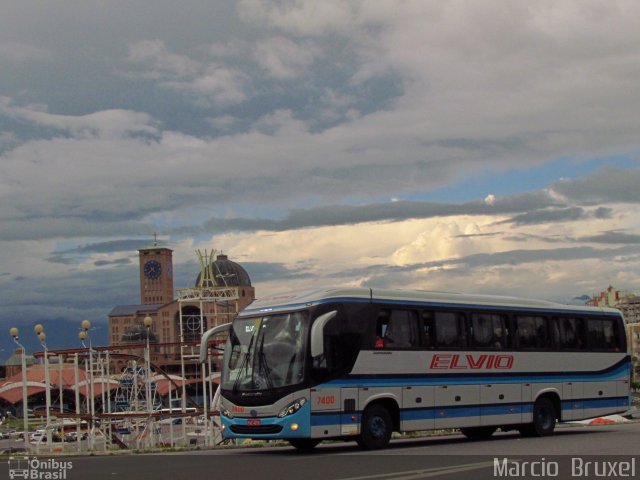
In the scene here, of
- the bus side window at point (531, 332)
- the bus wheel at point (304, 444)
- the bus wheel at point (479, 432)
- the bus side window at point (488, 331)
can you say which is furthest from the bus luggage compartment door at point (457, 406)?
the bus wheel at point (304, 444)

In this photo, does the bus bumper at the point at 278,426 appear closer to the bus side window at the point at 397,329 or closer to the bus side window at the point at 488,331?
the bus side window at the point at 397,329

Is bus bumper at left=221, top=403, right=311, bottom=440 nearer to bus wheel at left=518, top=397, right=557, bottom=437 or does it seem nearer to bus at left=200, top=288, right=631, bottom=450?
bus at left=200, top=288, right=631, bottom=450

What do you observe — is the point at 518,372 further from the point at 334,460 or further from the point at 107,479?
the point at 107,479

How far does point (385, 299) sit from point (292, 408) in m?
3.35

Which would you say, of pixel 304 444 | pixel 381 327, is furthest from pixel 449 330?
pixel 304 444

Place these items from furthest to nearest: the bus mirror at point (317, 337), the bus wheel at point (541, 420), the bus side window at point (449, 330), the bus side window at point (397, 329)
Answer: the bus wheel at point (541, 420) < the bus side window at point (449, 330) < the bus side window at point (397, 329) < the bus mirror at point (317, 337)

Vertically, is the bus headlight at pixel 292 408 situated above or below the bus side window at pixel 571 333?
below

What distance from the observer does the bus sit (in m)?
19.1

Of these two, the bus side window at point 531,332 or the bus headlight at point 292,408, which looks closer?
the bus headlight at point 292,408

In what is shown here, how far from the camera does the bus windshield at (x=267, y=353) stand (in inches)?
749

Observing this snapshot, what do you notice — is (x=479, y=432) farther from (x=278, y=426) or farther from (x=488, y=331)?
(x=278, y=426)

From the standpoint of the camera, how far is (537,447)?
19.0 meters

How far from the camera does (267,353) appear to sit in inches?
764

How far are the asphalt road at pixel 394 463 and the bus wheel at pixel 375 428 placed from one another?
0.80 feet
